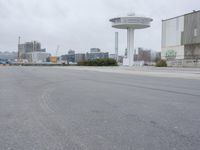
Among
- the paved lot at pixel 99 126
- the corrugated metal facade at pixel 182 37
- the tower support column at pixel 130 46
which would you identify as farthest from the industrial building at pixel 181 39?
the paved lot at pixel 99 126

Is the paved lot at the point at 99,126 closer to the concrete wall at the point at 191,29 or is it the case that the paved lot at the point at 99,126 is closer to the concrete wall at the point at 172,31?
the concrete wall at the point at 191,29

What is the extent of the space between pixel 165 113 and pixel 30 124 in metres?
3.69

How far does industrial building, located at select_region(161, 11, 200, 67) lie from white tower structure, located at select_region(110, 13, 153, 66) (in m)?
6.23

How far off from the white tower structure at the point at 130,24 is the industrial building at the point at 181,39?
6.23 m

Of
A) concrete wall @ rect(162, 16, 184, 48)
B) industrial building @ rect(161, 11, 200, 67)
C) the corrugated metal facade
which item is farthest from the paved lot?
concrete wall @ rect(162, 16, 184, 48)

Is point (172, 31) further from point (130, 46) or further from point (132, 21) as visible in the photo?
point (130, 46)

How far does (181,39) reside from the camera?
79.2 m

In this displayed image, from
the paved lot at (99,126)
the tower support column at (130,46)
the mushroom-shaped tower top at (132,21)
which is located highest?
the mushroom-shaped tower top at (132,21)

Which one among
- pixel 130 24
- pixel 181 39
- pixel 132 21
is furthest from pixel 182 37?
A: pixel 130 24

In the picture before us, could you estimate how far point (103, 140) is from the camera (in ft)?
18.9

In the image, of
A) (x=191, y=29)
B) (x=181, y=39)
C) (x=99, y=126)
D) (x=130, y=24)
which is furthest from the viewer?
(x=130, y=24)

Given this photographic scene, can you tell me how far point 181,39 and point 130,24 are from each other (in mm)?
13586

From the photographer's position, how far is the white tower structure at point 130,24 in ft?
271

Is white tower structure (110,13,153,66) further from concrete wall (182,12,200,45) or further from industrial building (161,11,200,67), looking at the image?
concrete wall (182,12,200,45)
